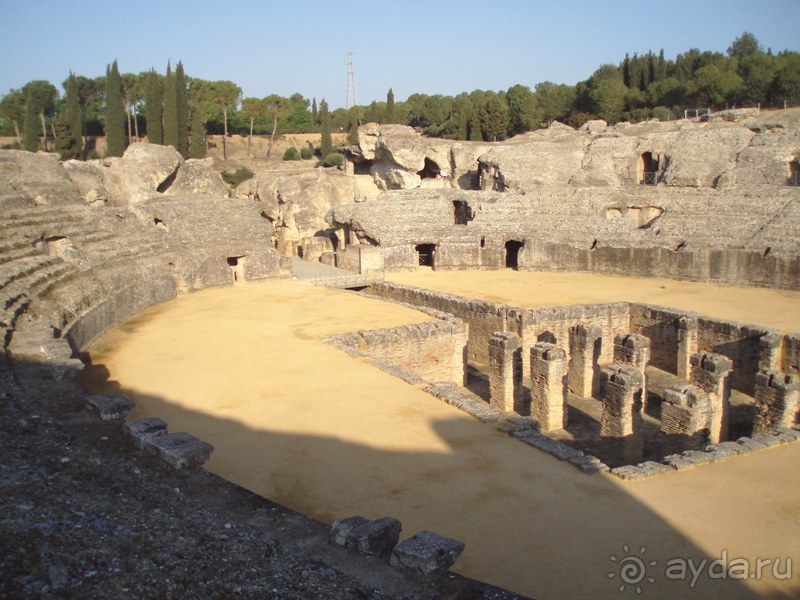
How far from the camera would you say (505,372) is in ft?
43.9

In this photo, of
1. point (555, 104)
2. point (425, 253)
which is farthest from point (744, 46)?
point (425, 253)

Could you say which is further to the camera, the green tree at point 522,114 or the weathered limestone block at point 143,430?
the green tree at point 522,114

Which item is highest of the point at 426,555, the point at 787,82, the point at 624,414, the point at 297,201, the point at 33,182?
the point at 787,82

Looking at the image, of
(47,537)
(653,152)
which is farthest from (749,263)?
(47,537)

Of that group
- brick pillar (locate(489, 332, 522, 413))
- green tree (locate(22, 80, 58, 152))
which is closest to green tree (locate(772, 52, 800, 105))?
brick pillar (locate(489, 332, 522, 413))

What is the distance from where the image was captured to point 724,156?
1038 inches

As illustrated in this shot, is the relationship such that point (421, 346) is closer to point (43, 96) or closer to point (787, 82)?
point (787, 82)

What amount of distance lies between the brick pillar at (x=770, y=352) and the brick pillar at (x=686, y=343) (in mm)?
1674

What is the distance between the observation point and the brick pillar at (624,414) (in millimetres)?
11242

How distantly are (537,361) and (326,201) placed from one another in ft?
70.3

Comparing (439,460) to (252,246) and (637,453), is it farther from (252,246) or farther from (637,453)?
(252,246)

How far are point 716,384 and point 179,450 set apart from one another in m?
8.83

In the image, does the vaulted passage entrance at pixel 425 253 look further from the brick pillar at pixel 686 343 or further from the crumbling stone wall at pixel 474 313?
the brick pillar at pixel 686 343

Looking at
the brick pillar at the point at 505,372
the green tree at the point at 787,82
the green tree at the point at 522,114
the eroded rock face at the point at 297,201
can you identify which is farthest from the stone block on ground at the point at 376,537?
the green tree at the point at 522,114
